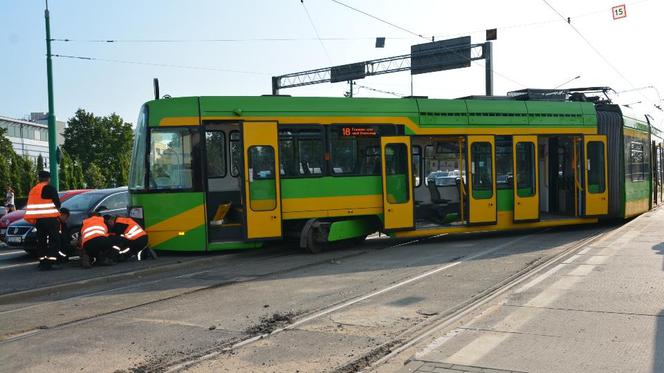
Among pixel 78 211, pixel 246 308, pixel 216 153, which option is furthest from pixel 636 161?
pixel 78 211

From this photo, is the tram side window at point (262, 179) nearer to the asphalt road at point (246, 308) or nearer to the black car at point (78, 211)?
the asphalt road at point (246, 308)

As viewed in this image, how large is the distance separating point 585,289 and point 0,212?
813 inches

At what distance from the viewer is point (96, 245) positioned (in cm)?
1127

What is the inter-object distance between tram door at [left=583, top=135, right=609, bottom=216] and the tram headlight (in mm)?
11137

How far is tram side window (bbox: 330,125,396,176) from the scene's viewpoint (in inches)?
511

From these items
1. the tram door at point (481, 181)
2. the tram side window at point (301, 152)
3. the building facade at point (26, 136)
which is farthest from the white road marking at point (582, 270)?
the building facade at point (26, 136)

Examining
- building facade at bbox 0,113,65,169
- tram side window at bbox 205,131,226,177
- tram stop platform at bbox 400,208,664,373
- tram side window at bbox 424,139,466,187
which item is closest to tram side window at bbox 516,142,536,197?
tram side window at bbox 424,139,466,187

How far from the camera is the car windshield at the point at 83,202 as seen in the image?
46.2ft

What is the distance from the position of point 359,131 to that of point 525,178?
474 cm

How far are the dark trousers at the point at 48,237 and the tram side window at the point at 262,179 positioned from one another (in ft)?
12.0

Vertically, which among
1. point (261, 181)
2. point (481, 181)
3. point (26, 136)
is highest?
point (26, 136)

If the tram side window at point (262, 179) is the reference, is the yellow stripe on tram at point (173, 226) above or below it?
below

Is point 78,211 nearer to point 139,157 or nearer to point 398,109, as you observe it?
point 139,157

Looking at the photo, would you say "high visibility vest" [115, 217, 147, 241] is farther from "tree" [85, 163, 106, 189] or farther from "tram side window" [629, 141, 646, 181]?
"tree" [85, 163, 106, 189]
